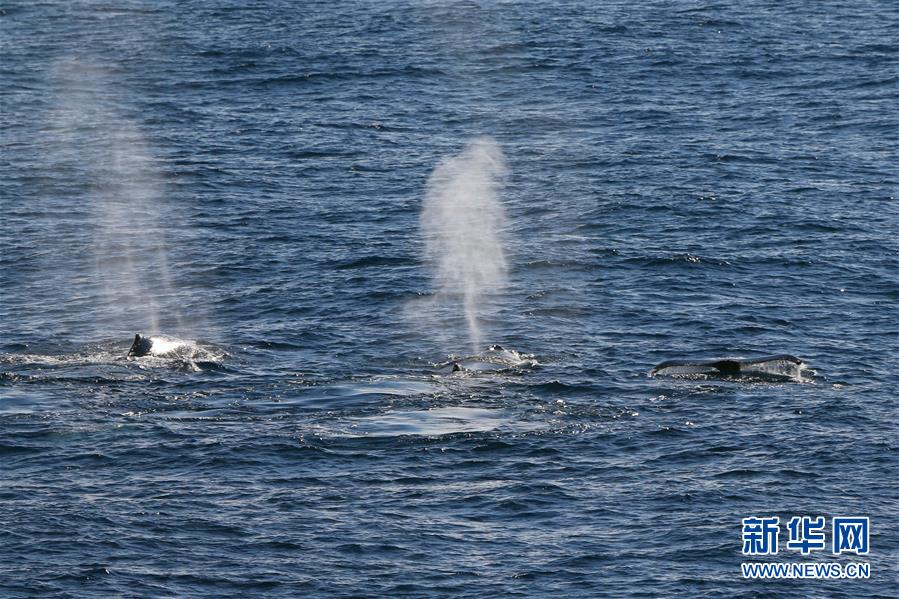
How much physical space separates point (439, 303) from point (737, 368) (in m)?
24.0

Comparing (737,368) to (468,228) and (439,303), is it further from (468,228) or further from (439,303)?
(468,228)

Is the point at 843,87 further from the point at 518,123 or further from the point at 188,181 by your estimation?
the point at 188,181

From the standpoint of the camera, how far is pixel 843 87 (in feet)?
523

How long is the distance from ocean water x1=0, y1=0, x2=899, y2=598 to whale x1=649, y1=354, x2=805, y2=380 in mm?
857

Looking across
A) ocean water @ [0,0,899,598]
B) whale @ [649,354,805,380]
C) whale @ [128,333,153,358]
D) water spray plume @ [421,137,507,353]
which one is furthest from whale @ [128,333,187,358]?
whale @ [649,354,805,380]

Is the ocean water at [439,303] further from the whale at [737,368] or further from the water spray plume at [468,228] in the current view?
the water spray plume at [468,228]

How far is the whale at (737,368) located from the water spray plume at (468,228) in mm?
12411

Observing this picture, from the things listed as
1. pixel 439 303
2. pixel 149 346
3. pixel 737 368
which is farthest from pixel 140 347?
pixel 737 368

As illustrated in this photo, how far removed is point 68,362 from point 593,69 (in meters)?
87.8

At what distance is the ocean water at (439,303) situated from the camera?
235ft

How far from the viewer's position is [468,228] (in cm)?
12638

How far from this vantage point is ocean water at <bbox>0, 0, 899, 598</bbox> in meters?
71.8

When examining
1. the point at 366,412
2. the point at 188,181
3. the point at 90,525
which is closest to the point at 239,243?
the point at 188,181

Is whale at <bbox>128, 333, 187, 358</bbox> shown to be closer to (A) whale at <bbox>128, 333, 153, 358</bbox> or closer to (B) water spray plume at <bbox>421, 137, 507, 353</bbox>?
(A) whale at <bbox>128, 333, 153, 358</bbox>
